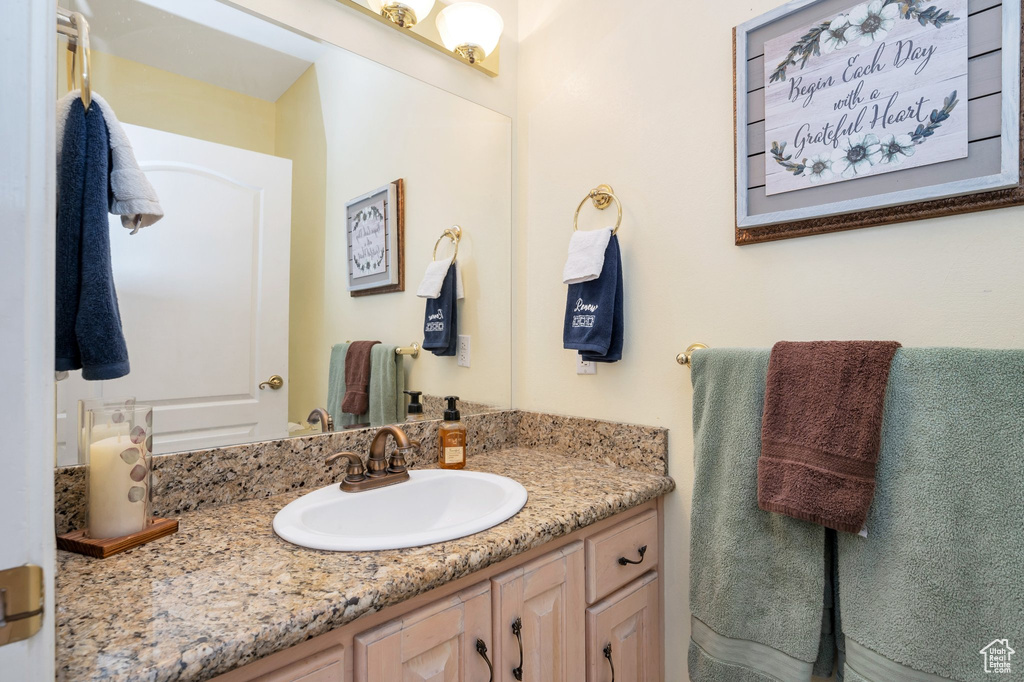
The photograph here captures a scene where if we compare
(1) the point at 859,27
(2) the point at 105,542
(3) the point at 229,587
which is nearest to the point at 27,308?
(3) the point at 229,587

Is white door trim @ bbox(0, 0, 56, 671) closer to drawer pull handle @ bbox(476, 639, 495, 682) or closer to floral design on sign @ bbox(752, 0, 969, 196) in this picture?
drawer pull handle @ bbox(476, 639, 495, 682)

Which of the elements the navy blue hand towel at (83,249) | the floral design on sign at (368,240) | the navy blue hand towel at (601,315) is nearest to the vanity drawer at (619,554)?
the navy blue hand towel at (601,315)

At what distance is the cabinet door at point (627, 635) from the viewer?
3.45 feet

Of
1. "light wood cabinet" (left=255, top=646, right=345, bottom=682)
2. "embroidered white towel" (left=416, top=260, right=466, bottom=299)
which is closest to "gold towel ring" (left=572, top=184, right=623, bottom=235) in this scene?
"embroidered white towel" (left=416, top=260, right=466, bottom=299)

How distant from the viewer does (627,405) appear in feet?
4.38

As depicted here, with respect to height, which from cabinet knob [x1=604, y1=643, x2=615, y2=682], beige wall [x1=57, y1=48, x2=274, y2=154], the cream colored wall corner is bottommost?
cabinet knob [x1=604, y1=643, x2=615, y2=682]

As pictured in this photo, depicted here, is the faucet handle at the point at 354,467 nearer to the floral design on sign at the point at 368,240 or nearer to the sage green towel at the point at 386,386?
the sage green towel at the point at 386,386

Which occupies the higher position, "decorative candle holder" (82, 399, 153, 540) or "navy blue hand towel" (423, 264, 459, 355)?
"navy blue hand towel" (423, 264, 459, 355)

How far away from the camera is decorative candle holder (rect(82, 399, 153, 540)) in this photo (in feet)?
2.59

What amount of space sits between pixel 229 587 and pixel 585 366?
1.00 meters

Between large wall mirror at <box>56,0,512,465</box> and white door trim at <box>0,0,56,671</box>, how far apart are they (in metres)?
0.53

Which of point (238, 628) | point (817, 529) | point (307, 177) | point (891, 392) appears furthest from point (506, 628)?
point (307, 177)

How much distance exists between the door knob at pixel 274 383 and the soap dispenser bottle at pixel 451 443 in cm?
41

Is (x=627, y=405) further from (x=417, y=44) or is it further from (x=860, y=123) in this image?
(x=417, y=44)
